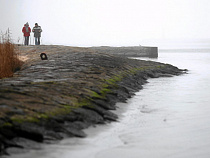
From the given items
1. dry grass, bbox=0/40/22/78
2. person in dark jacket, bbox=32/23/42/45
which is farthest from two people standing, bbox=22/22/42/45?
dry grass, bbox=0/40/22/78

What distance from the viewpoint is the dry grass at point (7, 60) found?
11.4 metres

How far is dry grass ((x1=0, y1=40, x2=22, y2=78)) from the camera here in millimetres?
11365

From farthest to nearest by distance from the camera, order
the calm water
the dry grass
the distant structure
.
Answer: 1. the distant structure
2. the dry grass
3. the calm water

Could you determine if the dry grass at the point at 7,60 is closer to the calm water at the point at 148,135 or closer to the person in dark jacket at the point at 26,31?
the calm water at the point at 148,135

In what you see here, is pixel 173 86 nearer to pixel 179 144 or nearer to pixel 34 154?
pixel 179 144

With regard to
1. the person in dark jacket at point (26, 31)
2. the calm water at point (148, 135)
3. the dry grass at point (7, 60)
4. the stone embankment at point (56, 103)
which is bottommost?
the calm water at point (148, 135)

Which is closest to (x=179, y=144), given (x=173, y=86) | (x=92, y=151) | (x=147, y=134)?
(x=147, y=134)

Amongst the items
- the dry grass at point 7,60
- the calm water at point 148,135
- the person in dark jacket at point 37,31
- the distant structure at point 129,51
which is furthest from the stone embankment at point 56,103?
the distant structure at point 129,51

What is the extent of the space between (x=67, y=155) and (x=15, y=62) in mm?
8756

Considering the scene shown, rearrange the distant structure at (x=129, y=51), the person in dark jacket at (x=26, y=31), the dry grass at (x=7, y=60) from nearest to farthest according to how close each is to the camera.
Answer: the dry grass at (x=7, y=60)
the person in dark jacket at (x=26, y=31)
the distant structure at (x=129, y=51)

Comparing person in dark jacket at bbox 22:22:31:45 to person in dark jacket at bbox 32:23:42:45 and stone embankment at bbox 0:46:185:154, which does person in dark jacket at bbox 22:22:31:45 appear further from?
stone embankment at bbox 0:46:185:154

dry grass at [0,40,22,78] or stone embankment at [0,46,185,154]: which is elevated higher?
dry grass at [0,40,22,78]

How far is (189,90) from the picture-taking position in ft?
42.8

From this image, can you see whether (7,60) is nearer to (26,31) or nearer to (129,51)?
(26,31)
